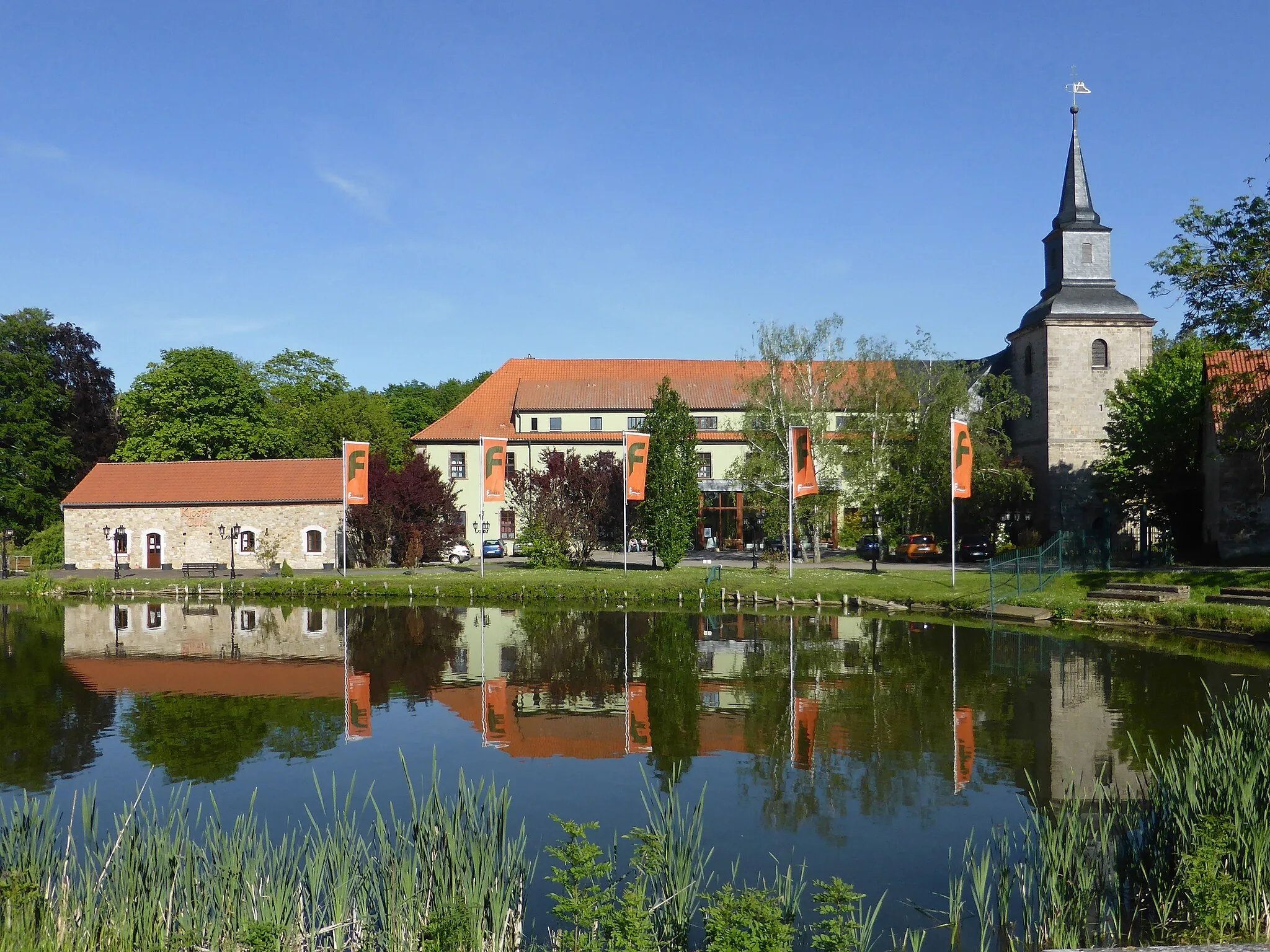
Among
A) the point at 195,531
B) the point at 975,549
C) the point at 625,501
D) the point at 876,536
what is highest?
the point at 625,501

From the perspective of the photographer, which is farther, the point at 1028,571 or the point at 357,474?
the point at 357,474

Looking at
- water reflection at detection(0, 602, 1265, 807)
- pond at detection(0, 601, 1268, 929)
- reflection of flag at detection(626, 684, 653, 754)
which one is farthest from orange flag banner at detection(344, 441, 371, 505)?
reflection of flag at detection(626, 684, 653, 754)

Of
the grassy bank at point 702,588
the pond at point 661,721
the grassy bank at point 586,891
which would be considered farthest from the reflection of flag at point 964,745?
the grassy bank at point 702,588

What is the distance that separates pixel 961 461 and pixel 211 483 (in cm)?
3182

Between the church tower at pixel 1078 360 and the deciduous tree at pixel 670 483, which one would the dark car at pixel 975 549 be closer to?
the church tower at pixel 1078 360

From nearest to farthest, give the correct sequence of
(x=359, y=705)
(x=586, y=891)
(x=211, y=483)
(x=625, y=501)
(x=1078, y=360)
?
1. (x=586, y=891)
2. (x=359, y=705)
3. (x=625, y=501)
4. (x=1078, y=360)
5. (x=211, y=483)

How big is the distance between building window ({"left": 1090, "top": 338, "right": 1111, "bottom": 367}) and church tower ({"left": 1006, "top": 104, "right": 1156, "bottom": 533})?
0.03 m

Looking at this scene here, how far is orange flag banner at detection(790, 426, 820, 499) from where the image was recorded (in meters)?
34.1

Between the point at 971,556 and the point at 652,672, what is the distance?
83.8 feet

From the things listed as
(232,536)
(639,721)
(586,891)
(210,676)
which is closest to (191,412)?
(232,536)

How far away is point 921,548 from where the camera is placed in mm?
41469

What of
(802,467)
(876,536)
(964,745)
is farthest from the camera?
(876,536)

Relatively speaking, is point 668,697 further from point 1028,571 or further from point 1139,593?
point 1028,571

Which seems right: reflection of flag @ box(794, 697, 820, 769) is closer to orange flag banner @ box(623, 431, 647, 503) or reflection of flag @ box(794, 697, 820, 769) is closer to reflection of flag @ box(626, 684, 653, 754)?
reflection of flag @ box(626, 684, 653, 754)
